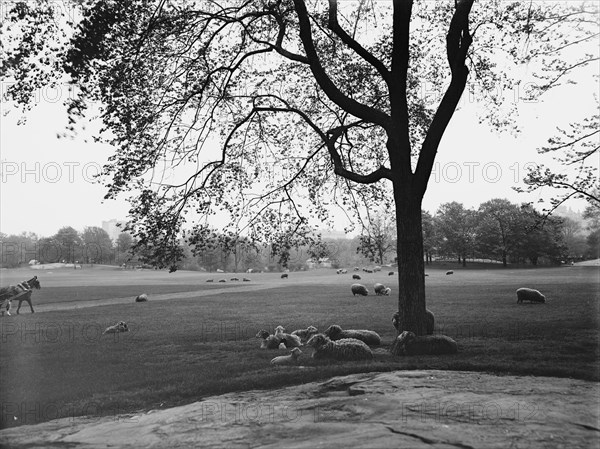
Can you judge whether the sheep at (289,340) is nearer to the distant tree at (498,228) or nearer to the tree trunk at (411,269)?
the tree trunk at (411,269)

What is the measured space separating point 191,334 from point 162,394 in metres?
9.27

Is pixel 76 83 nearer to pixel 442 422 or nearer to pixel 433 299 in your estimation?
pixel 442 422

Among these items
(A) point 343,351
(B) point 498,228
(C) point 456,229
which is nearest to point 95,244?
(B) point 498,228

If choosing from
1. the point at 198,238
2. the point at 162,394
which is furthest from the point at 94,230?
the point at 162,394

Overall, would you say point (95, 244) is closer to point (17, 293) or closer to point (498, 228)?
point (17, 293)

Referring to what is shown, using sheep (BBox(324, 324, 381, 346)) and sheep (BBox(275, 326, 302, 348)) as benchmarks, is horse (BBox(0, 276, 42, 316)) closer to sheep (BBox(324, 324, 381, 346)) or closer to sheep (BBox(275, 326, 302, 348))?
sheep (BBox(275, 326, 302, 348))

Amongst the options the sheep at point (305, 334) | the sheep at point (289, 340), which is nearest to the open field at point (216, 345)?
the sheep at point (289, 340)

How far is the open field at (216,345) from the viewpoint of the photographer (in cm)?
958

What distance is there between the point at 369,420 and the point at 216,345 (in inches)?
407

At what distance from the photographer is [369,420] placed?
6.15 m

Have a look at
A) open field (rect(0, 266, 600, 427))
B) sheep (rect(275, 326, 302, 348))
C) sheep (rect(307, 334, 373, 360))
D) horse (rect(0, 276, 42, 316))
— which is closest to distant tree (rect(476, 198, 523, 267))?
A: open field (rect(0, 266, 600, 427))

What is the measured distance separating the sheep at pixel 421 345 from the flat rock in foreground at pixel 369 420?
3.27 meters

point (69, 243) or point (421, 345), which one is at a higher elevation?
point (69, 243)

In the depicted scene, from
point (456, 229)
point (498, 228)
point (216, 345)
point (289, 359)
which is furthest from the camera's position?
point (456, 229)
